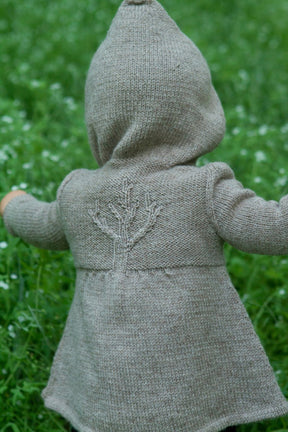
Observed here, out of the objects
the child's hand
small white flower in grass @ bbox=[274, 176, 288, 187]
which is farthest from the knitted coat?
small white flower in grass @ bbox=[274, 176, 288, 187]

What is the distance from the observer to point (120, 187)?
2068mm

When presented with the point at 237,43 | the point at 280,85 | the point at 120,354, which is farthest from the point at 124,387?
the point at 237,43

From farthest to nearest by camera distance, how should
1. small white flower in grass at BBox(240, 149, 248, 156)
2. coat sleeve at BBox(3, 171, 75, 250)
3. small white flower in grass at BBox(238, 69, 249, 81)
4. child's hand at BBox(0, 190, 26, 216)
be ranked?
small white flower in grass at BBox(238, 69, 249, 81) < small white flower in grass at BBox(240, 149, 248, 156) < child's hand at BBox(0, 190, 26, 216) < coat sleeve at BBox(3, 171, 75, 250)

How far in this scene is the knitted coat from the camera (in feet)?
6.55

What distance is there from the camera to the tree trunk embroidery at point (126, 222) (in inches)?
79.9

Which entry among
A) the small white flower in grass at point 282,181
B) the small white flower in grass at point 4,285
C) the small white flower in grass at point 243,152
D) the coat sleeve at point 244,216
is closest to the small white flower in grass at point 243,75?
the small white flower in grass at point 243,152

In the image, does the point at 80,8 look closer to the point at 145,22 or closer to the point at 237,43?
the point at 237,43

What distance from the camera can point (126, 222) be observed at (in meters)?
2.06

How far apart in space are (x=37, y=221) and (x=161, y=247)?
61 cm

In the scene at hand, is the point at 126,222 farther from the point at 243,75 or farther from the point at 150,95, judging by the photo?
the point at 243,75

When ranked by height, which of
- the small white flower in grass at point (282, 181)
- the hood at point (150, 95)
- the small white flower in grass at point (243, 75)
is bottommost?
the small white flower in grass at point (243, 75)

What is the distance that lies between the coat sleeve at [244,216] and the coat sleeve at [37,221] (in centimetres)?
59

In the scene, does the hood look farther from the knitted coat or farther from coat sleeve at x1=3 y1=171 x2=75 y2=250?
coat sleeve at x1=3 y1=171 x2=75 y2=250

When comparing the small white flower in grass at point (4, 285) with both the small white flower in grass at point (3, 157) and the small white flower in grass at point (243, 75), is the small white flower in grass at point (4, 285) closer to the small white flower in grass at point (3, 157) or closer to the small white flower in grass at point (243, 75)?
the small white flower in grass at point (3, 157)
